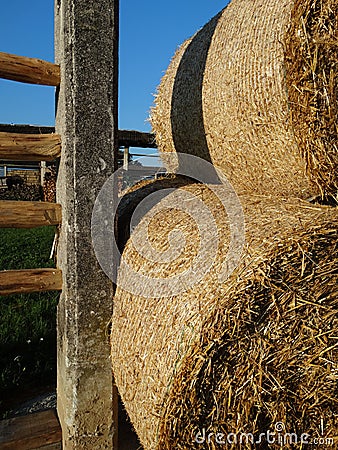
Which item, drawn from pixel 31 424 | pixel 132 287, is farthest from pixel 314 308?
pixel 31 424

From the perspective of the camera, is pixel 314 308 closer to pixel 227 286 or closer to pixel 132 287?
pixel 227 286

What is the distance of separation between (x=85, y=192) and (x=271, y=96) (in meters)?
0.88

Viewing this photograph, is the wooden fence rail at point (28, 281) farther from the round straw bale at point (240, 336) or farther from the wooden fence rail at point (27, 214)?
the round straw bale at point (240, 336)

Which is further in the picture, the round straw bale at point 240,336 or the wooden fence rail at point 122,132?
the wooden fence rail at point 122,132

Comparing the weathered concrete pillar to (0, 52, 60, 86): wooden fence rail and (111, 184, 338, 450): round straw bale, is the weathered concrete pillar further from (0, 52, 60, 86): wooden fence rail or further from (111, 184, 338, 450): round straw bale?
(111, 184, 338, 450): round straw bale

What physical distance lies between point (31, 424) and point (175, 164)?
1586 mm

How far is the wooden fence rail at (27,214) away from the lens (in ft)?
6.81

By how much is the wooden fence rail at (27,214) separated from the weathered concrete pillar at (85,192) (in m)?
0.06

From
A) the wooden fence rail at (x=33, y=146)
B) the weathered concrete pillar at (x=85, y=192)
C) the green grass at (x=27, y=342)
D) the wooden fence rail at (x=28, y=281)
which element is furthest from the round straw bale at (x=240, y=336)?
the green grass at (x=27, y=342)

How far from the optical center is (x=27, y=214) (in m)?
2.12
